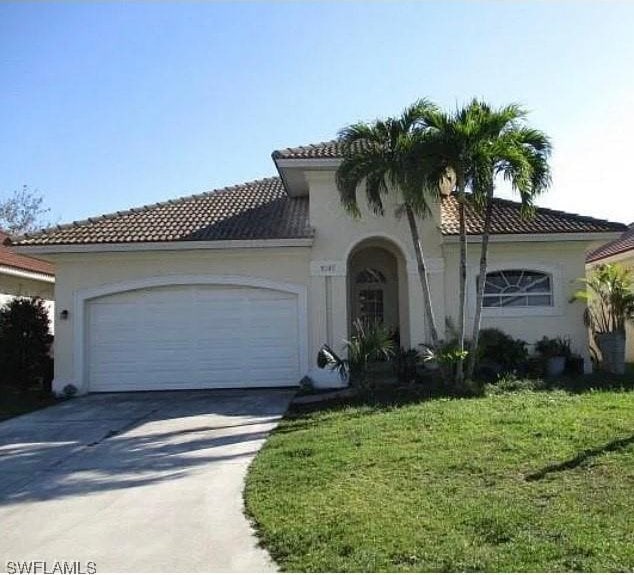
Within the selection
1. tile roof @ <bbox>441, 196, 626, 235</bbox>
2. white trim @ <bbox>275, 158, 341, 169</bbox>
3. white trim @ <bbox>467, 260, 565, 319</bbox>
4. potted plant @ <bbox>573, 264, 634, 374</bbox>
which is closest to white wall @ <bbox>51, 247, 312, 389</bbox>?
white trim @ <bbox>275, 158, 341, 169</bbox>

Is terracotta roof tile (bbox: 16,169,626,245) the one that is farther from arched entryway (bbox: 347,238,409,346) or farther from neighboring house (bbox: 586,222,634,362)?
neighboring house (bbox: 586,222,634,362)

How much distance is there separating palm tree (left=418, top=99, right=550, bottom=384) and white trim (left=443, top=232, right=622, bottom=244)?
264cm

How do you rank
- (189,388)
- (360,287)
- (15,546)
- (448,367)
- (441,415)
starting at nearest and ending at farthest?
(15,546)
(441,415)
(448,367)
(189,388)
(360,287)

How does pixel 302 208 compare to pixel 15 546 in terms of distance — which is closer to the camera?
pixel 15 546

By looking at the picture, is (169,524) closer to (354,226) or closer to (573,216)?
(354,226)

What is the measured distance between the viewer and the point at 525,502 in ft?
18.9

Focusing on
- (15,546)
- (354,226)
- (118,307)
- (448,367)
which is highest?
(354,226)

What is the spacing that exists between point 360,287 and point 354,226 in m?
3.46

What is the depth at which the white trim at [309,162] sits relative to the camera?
48.4 ft

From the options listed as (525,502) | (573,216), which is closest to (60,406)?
(525,502)

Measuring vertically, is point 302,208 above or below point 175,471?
above

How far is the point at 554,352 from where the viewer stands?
572 inches

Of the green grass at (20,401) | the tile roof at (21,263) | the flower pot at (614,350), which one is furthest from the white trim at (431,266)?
the tile roof at (21,263)

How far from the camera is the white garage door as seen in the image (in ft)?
49.0
